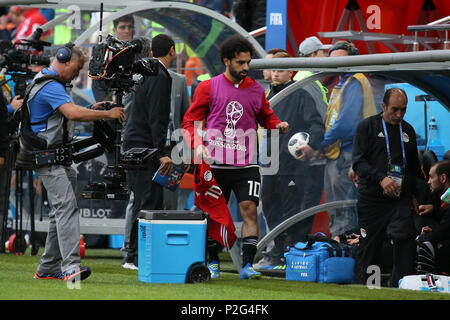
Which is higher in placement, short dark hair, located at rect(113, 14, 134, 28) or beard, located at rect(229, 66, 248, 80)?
short dark hair, located at rect(113, 14, 134, 28)

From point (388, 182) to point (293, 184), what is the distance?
146 cm

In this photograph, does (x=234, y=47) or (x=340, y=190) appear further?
(x=340, y=190)

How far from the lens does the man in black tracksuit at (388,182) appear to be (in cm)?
930

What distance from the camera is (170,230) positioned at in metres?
8.42

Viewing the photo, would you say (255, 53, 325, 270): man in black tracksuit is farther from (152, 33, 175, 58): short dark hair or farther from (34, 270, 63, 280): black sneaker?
(34, 270, 63, 280): black sneaker

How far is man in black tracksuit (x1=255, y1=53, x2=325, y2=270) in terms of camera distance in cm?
1035

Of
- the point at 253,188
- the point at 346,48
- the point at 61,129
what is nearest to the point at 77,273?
the point at 61,129

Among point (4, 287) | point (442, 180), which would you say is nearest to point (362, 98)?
point (442, 180)

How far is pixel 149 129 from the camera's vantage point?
33.7ft

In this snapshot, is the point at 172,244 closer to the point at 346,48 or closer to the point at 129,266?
the point at 129,266

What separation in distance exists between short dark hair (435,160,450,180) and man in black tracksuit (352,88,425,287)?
0.17 metres

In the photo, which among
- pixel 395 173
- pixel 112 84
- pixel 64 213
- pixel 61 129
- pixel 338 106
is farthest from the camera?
pixel 338 106

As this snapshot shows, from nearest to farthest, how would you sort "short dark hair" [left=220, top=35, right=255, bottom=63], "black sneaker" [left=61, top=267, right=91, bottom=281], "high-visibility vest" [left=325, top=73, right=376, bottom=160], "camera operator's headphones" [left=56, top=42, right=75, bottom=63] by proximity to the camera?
"black sneaker" [left=61, top=267, right=91, bottom=281]
"camera operator's headphones" [left=56, top=42, right=75, bottom=63]
"short dark hair" [left=220, top=35, right=255, bottom=63]
"high-visibility vest" [left=325, top=73, right=376, bottom=160]

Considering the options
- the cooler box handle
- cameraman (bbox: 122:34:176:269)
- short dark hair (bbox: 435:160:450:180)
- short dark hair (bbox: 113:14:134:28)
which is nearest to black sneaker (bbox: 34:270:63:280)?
the cooler box handle
